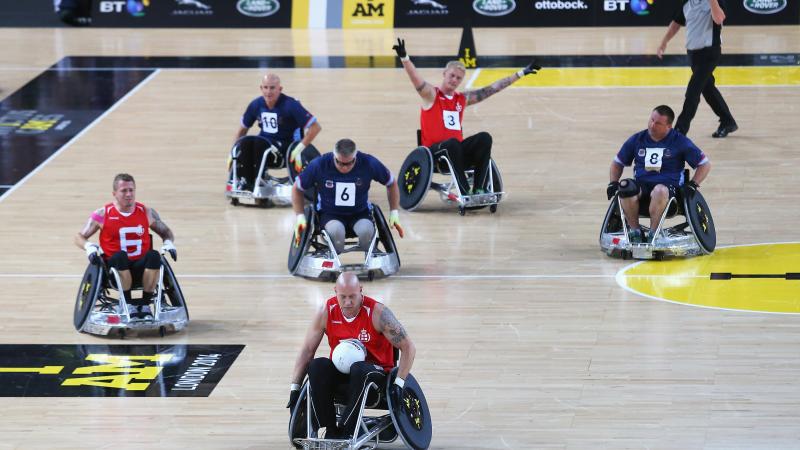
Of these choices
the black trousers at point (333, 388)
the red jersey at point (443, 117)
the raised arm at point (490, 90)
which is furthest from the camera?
the raised arm at point (490, 90)

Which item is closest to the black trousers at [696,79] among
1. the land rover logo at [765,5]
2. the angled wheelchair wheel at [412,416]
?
the land rover logo at [765,5]

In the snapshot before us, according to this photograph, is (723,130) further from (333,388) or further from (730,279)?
(333,388)

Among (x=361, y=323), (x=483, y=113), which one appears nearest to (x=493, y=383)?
(x=361, y=323)

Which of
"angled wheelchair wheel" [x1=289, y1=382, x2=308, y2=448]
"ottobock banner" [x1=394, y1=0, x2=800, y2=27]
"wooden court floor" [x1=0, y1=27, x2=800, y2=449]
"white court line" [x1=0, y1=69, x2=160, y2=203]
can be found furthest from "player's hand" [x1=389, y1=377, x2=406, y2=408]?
"ottobock banner" [x1=394, y1=0, x2=800, y2=27]

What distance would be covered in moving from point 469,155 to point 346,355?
315 inches

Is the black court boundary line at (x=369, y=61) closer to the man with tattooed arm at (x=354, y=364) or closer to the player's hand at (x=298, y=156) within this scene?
the player's hand at (x=298, y=156)

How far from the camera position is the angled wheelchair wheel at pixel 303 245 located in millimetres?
16547

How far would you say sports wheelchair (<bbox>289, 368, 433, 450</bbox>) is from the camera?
37.0 feet

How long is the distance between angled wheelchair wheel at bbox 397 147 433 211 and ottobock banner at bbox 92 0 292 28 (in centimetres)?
1326

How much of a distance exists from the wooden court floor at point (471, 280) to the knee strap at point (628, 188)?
78 centimetres

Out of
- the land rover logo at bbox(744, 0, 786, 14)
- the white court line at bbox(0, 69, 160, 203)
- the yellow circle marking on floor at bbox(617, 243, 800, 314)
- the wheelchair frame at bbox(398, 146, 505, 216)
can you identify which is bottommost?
the white court line at bbox(0, 69, 160, 203)

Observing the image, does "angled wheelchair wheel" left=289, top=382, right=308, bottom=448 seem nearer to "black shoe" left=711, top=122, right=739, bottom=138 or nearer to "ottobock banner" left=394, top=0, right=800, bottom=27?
"black shoe" left=711, top=122, right=739, bottom=138

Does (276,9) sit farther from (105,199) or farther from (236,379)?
(236,379)

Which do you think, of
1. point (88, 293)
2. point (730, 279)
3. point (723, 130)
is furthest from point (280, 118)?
point (723, 130)
